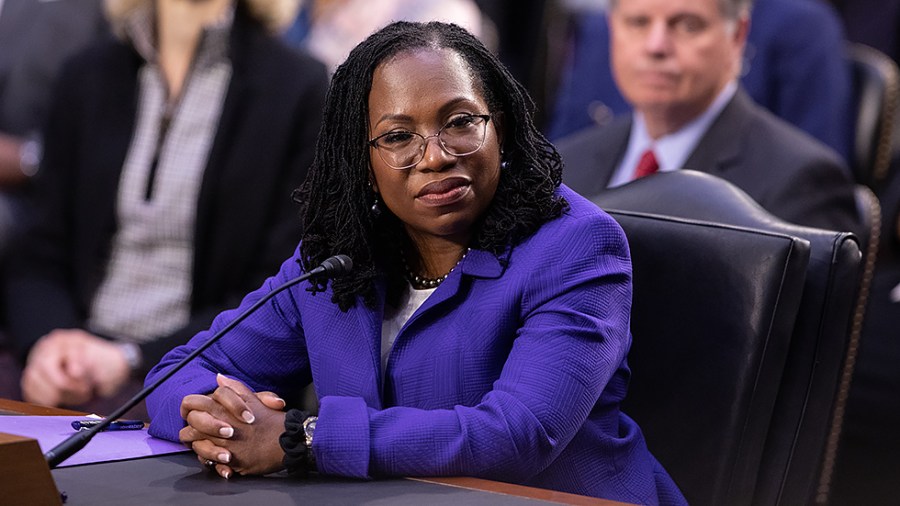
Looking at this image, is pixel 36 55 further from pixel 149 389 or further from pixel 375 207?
pixel 149 389

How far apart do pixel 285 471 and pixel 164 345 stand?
132cm

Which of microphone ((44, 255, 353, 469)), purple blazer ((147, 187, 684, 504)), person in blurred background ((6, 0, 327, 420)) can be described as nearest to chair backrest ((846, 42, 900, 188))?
person in blurred background ((6, 0, 327, 420))

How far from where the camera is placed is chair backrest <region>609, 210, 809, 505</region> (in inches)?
72.9

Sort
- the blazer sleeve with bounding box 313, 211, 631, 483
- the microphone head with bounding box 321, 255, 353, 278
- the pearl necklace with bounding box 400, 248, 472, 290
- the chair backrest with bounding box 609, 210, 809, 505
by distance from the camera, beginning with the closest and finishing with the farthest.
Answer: the blazer sleeve with bounding box 313, 211, 631, 483, the microphone head with bounding box 321, 255, 353, 278, the pearl necklace with bounding box 400, 248, 472, 290, the chair backrest with bounding box 609, 210, 809, 505

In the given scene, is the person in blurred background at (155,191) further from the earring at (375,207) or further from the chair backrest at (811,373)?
the chair backrest at (811,373)

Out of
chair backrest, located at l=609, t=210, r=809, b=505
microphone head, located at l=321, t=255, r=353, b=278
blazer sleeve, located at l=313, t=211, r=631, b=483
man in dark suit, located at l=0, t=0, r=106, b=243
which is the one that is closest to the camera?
blazer sleeve, located at l=313, t=211, r=631, b=483

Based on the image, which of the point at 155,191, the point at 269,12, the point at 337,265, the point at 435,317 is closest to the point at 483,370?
the point at 435,317

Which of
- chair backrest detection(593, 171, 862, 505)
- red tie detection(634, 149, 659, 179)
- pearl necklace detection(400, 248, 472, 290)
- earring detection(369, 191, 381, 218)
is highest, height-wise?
earring detection(369, 191, 381, 218)

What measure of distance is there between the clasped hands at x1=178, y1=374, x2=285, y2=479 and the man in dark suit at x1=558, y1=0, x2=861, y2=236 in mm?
1482

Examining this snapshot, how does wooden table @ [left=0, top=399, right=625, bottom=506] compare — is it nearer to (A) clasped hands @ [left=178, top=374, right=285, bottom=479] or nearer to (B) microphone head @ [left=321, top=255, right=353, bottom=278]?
(A) clasped hands @ [left=178, top=374, right=285, bottom=479]

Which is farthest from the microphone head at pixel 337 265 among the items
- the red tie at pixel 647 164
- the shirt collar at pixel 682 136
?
the shirt collar at pixel 682 136

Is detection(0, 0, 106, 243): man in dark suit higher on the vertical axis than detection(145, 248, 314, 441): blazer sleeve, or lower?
higher

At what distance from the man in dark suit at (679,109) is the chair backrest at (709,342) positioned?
1007 mm

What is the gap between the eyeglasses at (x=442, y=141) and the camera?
164 cm
